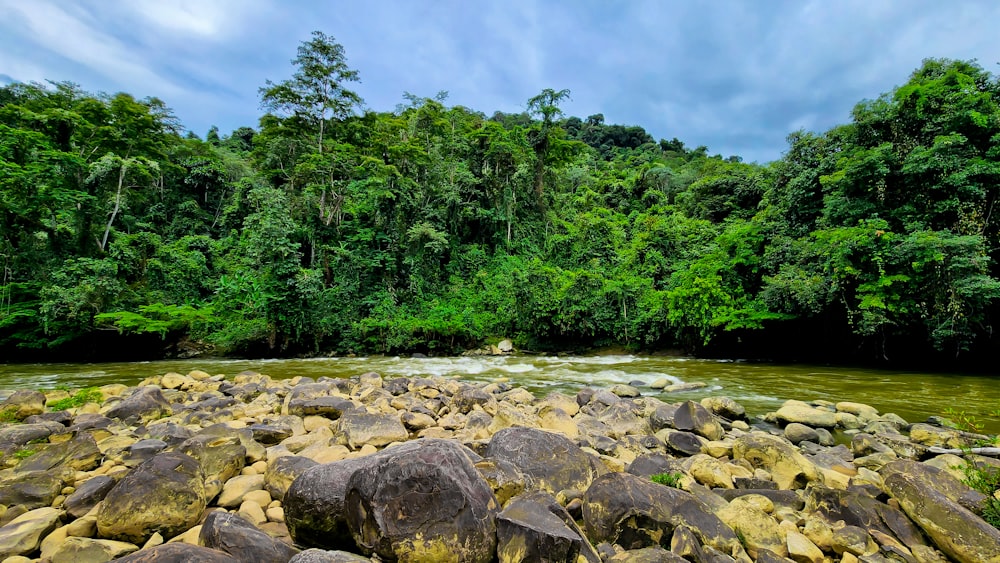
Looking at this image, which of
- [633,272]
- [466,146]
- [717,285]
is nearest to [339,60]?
[466,146]

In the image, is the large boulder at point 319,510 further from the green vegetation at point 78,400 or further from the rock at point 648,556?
the green vegetation at point 78,400

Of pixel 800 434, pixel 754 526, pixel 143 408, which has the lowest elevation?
pixel 143 408

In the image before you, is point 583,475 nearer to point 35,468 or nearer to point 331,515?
point 331,515

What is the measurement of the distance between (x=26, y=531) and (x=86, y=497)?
446 millimetres

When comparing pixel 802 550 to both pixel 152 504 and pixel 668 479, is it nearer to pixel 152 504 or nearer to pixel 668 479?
pixel 668 479

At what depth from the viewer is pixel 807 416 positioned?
617 cm

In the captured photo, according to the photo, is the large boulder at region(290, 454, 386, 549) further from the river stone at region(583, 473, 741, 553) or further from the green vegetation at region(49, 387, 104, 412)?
the green vegetation at region(49, 387, 104, 412)

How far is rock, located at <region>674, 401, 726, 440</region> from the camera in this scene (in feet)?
17.5

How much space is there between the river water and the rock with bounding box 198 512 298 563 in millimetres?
6936

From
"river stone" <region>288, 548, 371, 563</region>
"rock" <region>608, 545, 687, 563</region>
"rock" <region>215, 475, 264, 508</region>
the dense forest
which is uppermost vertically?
the dense forest

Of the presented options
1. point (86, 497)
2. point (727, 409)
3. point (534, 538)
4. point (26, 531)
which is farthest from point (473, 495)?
point (727, 409)

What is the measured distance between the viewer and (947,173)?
977 cm

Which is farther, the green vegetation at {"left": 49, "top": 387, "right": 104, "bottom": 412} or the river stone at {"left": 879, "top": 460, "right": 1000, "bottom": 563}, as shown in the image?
the green vegetation at {"left": 49, "top": 387, "right": 104, "bottom": 412}

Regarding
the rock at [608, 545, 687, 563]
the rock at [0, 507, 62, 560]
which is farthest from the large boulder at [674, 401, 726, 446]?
the rock at [0, 507, 62, 560]
